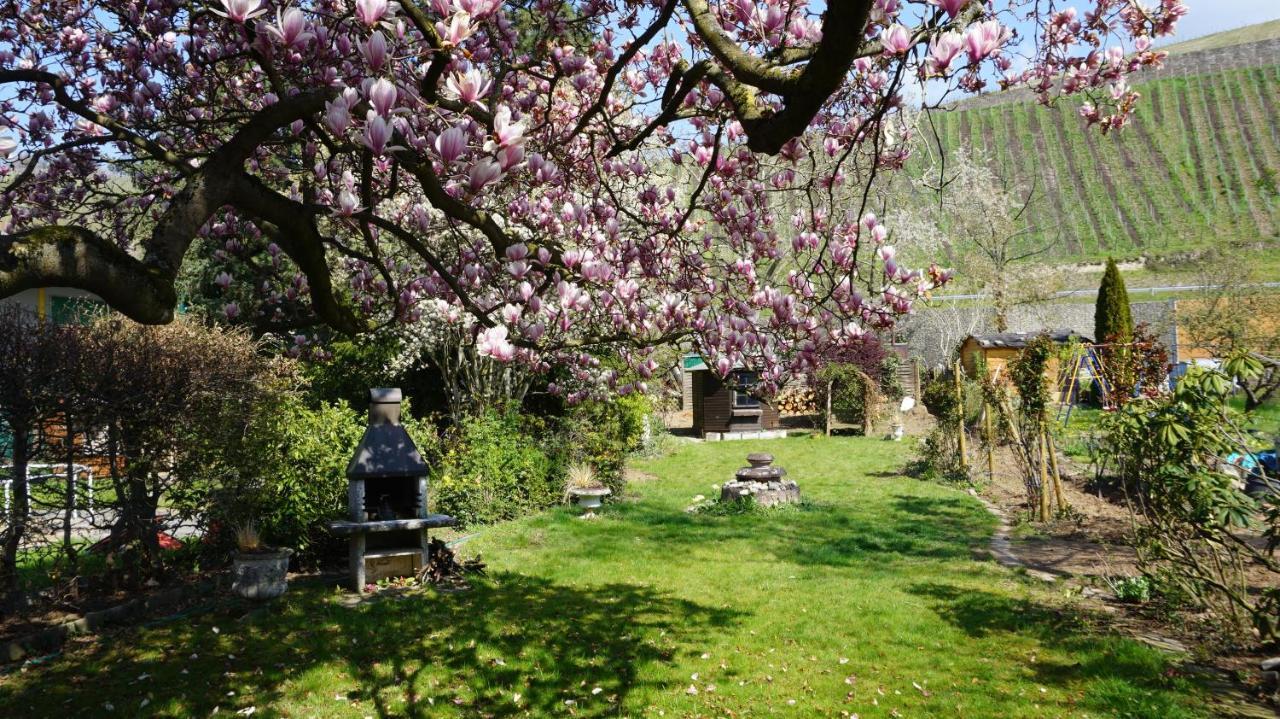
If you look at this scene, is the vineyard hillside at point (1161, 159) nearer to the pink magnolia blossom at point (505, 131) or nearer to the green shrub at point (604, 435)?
the green shrub at point (604, 435)

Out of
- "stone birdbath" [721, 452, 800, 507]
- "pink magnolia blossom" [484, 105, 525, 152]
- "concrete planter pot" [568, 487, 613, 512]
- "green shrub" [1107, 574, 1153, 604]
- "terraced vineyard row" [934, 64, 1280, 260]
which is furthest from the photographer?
"terraced vineyard row" [934, 64, 1280, 260]

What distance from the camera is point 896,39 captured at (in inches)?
99.7

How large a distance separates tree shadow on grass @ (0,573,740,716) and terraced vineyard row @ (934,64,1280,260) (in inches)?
1821

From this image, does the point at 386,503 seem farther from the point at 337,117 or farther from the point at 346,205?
the point at 337,117

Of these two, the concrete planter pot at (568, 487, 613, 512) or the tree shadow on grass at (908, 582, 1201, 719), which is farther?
the concrete planter pot at (568, 487, 613, 512)

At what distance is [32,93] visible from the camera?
6.22m

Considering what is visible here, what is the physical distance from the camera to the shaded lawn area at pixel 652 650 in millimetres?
4812

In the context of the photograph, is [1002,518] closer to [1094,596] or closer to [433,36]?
[1094,596]

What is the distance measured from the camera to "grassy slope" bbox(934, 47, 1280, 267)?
50844 millimetres

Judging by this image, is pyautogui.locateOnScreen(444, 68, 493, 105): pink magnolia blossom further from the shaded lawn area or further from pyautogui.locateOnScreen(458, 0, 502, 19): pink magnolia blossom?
the shaded lawn area

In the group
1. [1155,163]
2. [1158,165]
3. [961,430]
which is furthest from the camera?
[1155,163]

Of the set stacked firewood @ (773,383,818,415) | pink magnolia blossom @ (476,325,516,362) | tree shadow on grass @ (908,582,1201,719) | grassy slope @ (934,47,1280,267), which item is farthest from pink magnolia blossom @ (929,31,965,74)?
grassy slope @ (934,47,1280,267)

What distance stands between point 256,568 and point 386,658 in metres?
1.77

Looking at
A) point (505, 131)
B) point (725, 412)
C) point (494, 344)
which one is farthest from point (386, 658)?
point (725, 412)
